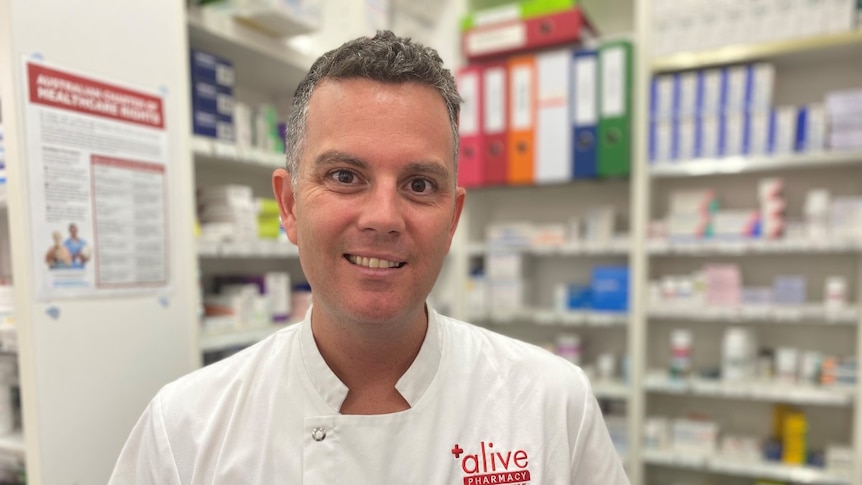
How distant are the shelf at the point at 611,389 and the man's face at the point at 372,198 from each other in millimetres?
2017

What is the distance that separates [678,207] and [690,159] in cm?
27

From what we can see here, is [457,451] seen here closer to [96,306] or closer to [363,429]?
[363,429]

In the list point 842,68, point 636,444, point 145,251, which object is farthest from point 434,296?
point 842,68

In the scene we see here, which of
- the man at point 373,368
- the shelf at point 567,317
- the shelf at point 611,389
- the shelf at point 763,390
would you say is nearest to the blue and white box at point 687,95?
the shelf at point 567,317

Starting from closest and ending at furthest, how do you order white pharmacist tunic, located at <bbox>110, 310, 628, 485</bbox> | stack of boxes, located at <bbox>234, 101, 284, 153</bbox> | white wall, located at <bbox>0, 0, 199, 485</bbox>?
1. white pharmacist tunic, located at <bbox>110, 310, 628, 485</bbox>
2. white wall, located at <bbox>0, 0, 199, 485</bbox>
3. stack of boxes, located at <bbox>234, 101, 284, 153</bbox>

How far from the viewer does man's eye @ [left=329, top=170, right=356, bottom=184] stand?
3.22 ft

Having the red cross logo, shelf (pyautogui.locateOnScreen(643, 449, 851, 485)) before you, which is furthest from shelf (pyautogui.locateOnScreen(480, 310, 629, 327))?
the red cross logo

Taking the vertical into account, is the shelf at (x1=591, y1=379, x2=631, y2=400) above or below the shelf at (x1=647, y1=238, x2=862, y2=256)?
below

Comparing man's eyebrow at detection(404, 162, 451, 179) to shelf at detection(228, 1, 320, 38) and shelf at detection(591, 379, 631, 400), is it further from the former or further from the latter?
shelf at detection(591, 379, 631, 400)

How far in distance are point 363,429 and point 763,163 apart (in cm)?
220

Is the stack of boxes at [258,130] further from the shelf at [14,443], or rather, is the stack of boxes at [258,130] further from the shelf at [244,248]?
the shelf at [14,443]

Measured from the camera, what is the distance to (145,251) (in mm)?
1531

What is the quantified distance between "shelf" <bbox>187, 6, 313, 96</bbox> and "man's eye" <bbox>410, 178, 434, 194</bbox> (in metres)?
1.22

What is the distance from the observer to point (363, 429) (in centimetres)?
104
